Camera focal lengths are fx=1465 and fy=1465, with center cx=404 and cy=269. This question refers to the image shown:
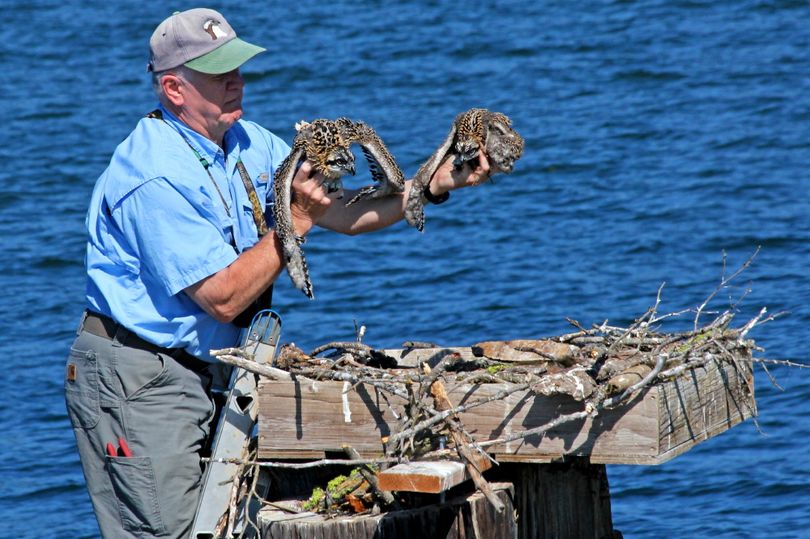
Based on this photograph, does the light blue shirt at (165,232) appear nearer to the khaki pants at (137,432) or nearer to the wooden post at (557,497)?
the khaki pants at (137,432)

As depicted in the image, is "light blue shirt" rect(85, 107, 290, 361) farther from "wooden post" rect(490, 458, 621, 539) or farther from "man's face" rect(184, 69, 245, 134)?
"wooden post" rect(490, 458, 621, 539)

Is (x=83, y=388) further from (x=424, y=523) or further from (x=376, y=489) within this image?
(x=424, y=523)

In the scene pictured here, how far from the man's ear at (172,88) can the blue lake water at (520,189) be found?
445 centimetres

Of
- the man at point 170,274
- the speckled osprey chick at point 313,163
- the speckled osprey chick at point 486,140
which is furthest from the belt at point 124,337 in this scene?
the speckled osprey chick at point 486,140

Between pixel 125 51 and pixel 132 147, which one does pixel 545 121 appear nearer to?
pixel 125 51

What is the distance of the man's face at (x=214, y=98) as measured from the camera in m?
5.40

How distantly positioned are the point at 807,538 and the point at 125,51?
50.2 feet

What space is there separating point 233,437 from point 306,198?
0.96 m

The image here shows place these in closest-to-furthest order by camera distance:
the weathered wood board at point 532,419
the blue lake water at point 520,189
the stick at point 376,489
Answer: the weathered wood board at point 532,419 < the stick at point 376,489 < the blue lake water at point 520,189

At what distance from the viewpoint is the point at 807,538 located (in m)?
8.39

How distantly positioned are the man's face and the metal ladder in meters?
0.73

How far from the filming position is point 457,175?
18.3 feet

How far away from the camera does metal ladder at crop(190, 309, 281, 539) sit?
5445 millimetres

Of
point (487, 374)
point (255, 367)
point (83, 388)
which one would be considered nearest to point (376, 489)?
point (487, 374)
